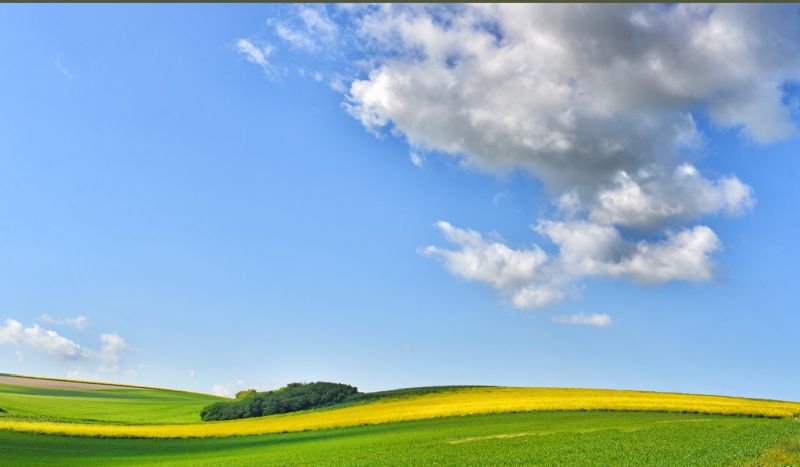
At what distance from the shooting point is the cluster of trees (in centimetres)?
9094

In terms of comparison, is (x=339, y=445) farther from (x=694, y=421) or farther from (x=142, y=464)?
(x=694, y=421)

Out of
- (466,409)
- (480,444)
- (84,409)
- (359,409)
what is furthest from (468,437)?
(84,409)

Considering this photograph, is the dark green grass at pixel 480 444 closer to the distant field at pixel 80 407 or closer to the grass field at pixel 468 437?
the grass field at pixel 468 437

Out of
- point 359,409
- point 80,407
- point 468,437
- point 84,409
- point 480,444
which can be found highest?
point 80,407

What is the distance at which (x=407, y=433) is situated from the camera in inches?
1913

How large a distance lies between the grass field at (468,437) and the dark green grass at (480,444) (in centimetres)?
9

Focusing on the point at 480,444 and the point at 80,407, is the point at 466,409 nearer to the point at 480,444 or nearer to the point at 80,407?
the point at 480,444

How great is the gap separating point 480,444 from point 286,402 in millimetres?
58417

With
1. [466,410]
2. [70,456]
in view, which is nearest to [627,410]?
[466,410]

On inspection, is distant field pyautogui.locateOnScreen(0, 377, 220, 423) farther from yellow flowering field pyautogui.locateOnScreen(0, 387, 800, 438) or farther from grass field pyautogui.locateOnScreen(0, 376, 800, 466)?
yellow flowering field pyautogui.locateOnScreen(0, 387, 800, 438)

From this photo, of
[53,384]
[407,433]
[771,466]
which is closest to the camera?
[771,466]

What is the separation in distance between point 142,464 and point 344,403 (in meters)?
43.7

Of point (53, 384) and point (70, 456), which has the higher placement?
point (53, 384)

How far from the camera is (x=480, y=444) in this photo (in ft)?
128
